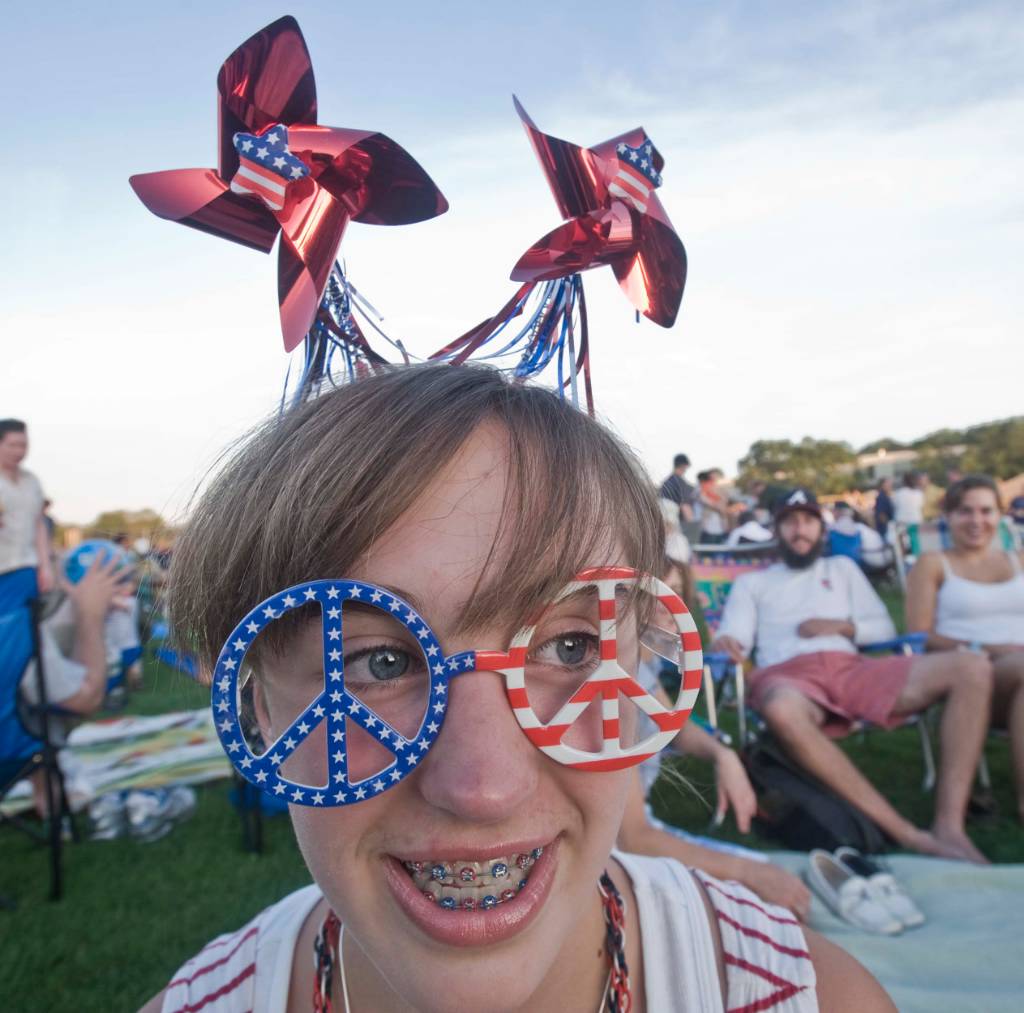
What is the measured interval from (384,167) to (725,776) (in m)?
2.68

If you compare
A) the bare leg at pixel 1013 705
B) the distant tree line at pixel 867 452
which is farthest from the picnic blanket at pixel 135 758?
the distant tree line at pixel 867 452

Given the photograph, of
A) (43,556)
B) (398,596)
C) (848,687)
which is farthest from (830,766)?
(43,556)

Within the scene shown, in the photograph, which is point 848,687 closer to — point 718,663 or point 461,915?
point 718,663

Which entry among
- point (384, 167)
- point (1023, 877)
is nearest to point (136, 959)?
point (384, 167)

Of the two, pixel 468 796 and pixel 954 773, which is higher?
pixel 468 796

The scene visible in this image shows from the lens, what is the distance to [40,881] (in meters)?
3.75

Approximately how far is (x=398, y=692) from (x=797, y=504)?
15.8 ft

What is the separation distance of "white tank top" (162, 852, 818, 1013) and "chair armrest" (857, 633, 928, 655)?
12.7 feet

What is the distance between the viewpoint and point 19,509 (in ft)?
17.7

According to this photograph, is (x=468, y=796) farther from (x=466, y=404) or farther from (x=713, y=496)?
(x=713, y=496)

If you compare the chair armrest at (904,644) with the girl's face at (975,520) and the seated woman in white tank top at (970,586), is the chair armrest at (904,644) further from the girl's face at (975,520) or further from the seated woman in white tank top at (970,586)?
the girl's face at (975,520)

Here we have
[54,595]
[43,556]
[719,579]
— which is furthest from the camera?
[719,579]

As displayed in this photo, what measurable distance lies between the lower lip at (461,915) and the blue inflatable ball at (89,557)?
4.12 m

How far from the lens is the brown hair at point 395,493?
3.21ft
